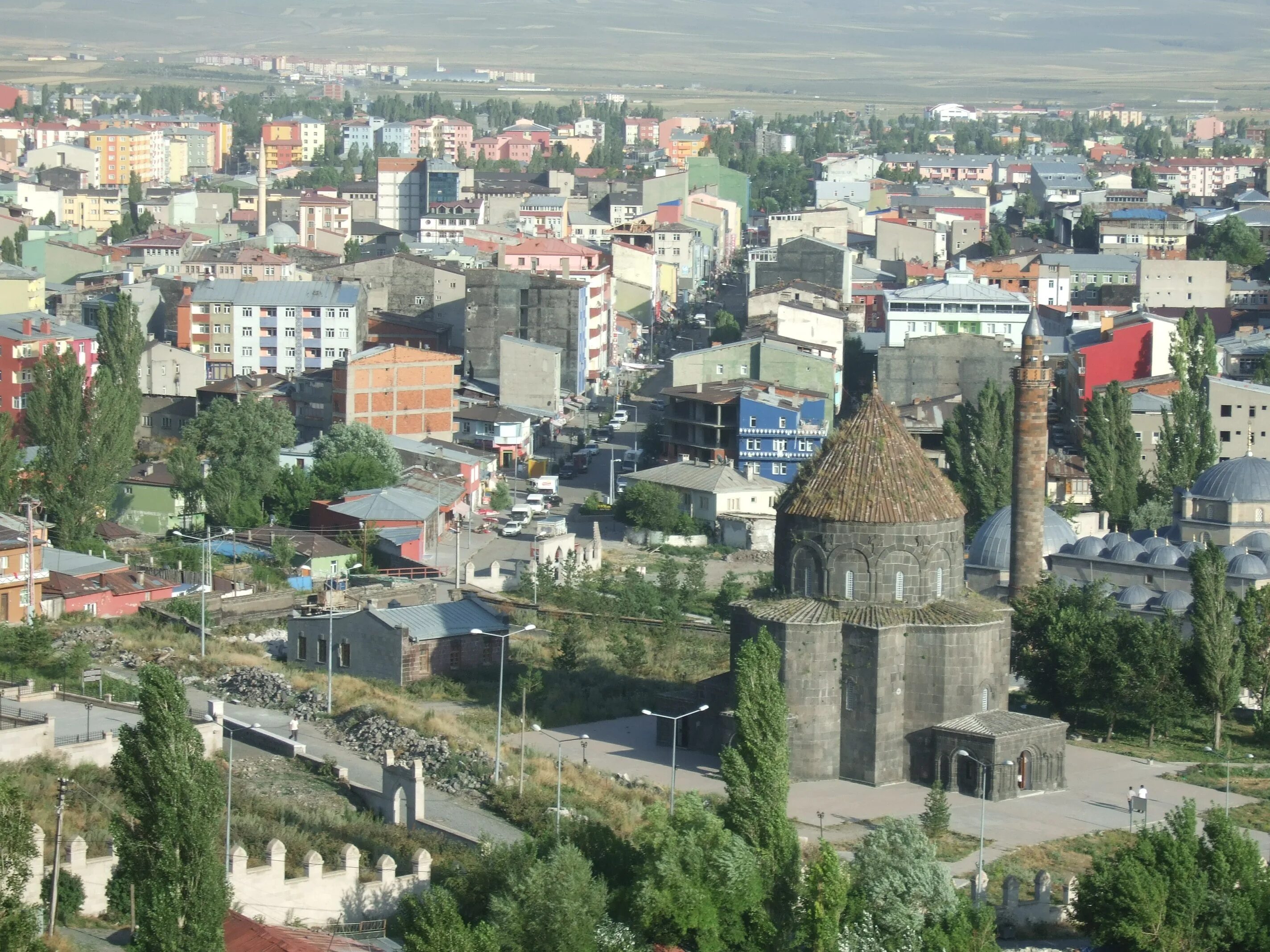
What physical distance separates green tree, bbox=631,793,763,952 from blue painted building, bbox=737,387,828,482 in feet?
106

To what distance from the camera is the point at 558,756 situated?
1308 inches

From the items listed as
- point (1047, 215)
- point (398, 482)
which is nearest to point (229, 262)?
point (398, 482)

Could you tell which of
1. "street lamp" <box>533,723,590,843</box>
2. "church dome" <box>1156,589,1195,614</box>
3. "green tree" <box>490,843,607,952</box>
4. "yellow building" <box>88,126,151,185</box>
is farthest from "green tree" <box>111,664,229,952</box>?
"yellow building" <box>88,126,151,185</box>

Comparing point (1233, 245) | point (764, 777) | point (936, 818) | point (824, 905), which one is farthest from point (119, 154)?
point (824, 905)

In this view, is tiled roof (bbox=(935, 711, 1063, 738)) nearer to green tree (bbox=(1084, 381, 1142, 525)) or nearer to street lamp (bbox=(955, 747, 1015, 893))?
street lamp (bbox=(955, 747, 1015, 893))

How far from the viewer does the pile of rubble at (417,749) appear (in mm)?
32031

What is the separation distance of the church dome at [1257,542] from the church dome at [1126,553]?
6.40ft

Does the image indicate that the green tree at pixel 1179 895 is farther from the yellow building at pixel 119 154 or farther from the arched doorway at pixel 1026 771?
the yellow building at pixel 119 154

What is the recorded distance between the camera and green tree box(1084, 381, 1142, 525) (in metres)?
53.1

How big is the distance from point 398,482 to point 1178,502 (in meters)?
16.7

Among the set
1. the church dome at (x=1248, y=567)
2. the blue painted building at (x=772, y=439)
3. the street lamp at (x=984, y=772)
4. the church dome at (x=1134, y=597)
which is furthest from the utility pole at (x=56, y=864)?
the blue painted building at (x=772, y=439)

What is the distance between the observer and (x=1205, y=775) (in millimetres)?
35062

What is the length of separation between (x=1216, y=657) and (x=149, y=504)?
2527cm

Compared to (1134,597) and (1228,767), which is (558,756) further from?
(1134,597)
